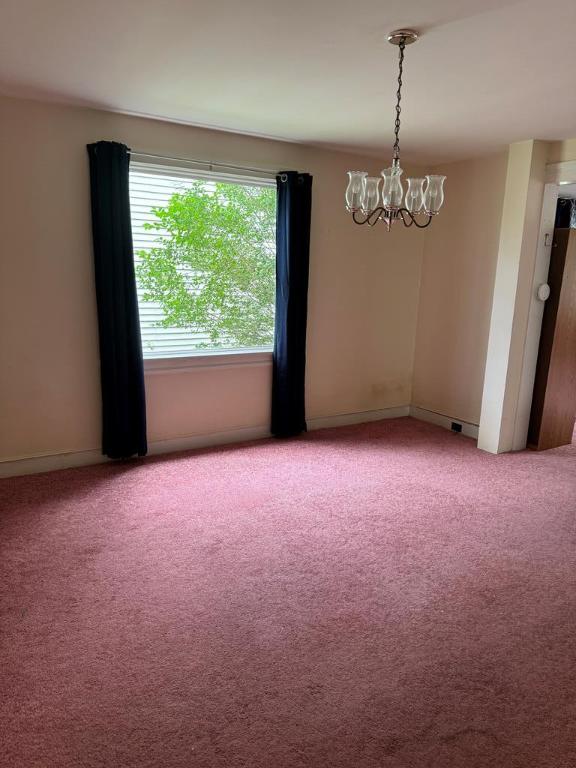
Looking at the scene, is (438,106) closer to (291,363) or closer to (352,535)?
(291,363)

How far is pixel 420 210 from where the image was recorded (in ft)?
9.00

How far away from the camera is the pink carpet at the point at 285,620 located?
5.96ft

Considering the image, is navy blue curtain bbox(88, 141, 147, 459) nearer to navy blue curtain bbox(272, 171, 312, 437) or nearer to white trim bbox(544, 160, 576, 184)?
navy blue curtain bbox(272, 171, 312, 437)

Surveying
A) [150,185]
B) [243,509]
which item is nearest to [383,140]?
[150,185]

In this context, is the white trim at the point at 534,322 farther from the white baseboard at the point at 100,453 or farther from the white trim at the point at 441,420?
the white baseboard at the point at 100,453

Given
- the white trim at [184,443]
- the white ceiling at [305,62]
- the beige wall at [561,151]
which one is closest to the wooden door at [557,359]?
the beige wall at [561,151]

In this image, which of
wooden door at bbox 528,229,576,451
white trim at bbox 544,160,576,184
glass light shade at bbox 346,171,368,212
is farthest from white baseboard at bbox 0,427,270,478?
white trim at bbox 544,160,576,184

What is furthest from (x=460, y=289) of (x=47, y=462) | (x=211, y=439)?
(x=47, y=462)

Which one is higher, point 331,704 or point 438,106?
point 438,106

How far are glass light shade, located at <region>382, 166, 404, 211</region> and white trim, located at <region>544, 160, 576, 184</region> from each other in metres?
2.31

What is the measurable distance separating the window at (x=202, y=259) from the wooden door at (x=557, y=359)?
2.31 m

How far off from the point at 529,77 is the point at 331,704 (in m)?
2.98

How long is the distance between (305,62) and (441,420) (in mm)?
3654

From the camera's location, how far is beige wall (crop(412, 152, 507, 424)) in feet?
15.9
